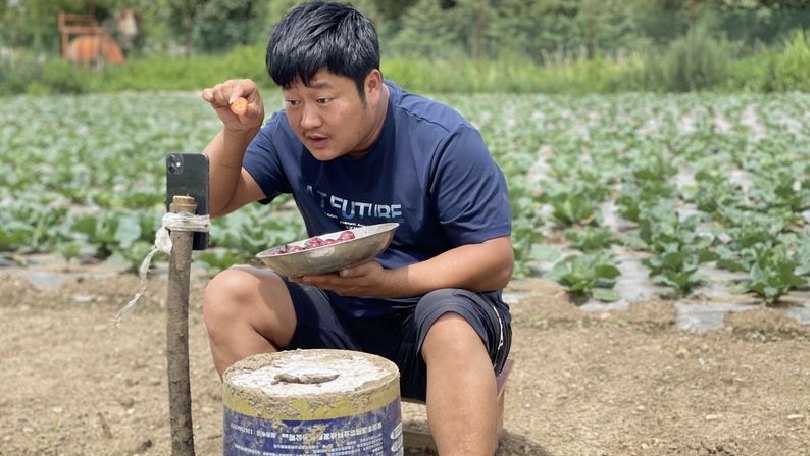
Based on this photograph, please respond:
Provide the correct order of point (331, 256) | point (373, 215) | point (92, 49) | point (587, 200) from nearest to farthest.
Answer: point (331, 256)
point (373, 215)
point (587, 200)
point (92, 49)

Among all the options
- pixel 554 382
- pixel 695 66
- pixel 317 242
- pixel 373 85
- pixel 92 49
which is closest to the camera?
pixel 317 242

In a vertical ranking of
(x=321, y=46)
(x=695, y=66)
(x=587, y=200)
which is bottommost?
(x=695, y=66)

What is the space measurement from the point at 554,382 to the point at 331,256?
1603 mm

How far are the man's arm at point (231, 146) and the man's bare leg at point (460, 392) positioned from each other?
0.67 m

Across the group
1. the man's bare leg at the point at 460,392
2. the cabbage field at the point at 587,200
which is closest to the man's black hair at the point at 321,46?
the man's bare leg at the point at 460,392

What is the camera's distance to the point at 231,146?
258cm

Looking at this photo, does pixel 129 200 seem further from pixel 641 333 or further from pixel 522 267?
pixel 641 333

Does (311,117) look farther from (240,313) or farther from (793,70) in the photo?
(793,70)

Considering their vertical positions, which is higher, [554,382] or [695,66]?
[554,382]

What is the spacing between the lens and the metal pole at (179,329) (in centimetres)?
232

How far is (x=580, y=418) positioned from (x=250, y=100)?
1.46 m

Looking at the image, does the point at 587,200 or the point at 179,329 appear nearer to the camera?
the point at 179,329

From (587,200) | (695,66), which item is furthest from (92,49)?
(587,200)

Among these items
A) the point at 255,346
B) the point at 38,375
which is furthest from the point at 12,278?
the point at 255,346
